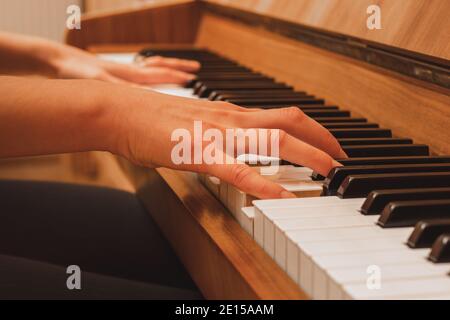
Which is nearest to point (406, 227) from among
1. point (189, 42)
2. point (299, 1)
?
point (299, 1)

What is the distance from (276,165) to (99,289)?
0.94ft

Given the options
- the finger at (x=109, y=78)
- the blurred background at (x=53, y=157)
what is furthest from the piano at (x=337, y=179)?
the blurred background at (x=53, y=157)

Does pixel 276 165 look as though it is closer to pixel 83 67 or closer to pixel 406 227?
pixel 406 227

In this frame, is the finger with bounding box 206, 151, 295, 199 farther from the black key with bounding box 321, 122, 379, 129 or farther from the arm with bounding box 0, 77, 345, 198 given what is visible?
the black key with bounding box 321, 122, 379, 129

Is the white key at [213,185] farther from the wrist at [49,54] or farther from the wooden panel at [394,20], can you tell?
the wrist at [49,54]

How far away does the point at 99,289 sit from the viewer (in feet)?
2.95

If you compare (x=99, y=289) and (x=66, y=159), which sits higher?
(x=99, y=289)

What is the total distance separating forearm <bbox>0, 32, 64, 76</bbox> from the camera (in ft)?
5.77

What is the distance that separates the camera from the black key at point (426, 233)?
647 mm

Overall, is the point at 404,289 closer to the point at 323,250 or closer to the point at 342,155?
the point at 323,250

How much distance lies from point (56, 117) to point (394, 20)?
1.73 ft

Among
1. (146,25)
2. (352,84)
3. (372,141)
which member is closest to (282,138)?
(372,141)

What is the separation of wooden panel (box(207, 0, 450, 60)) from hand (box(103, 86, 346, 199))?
0.65 feet

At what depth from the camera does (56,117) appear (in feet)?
3.01
